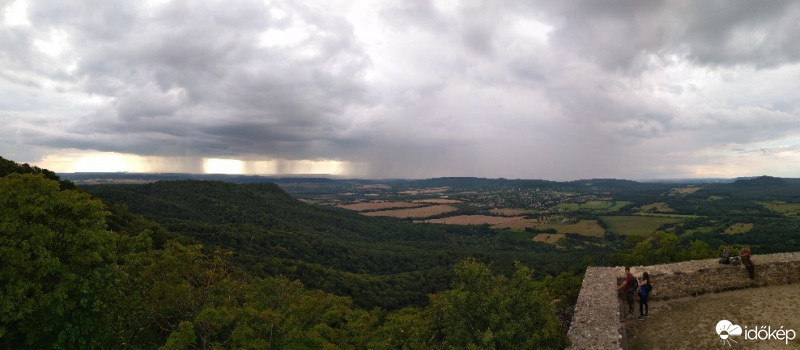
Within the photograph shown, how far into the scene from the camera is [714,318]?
1288 cm

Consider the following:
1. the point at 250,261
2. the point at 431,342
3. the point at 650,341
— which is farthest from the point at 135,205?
the point at 650,341

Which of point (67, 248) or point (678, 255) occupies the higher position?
point (67, 248)

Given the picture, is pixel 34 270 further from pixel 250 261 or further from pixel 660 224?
pixel 660 224

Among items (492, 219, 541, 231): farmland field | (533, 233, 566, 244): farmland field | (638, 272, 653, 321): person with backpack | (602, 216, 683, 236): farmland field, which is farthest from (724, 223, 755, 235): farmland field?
(638, 272, 653, 321): person with backpack

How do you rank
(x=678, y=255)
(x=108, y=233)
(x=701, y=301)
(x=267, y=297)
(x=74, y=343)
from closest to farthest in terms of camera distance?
(x=74, y=343) → (x=108, y=233) → (x=701, y=301) → (x=267, y=297) → (x=678, y=255)

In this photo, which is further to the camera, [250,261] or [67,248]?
[250,261]

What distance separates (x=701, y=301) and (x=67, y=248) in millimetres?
25555

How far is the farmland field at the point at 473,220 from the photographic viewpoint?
5517 inches

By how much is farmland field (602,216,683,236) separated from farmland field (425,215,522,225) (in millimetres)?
36111

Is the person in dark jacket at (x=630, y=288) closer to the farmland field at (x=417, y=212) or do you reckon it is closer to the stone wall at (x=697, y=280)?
the stone wall at (x=697, y=280)

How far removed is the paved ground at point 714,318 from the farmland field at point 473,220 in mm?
124338

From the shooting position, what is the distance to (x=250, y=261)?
57.2 metres

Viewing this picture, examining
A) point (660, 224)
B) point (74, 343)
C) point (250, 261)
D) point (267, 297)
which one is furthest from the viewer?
point (660, 224)

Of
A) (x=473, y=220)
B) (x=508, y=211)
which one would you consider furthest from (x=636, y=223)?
(x=508, y=211)
